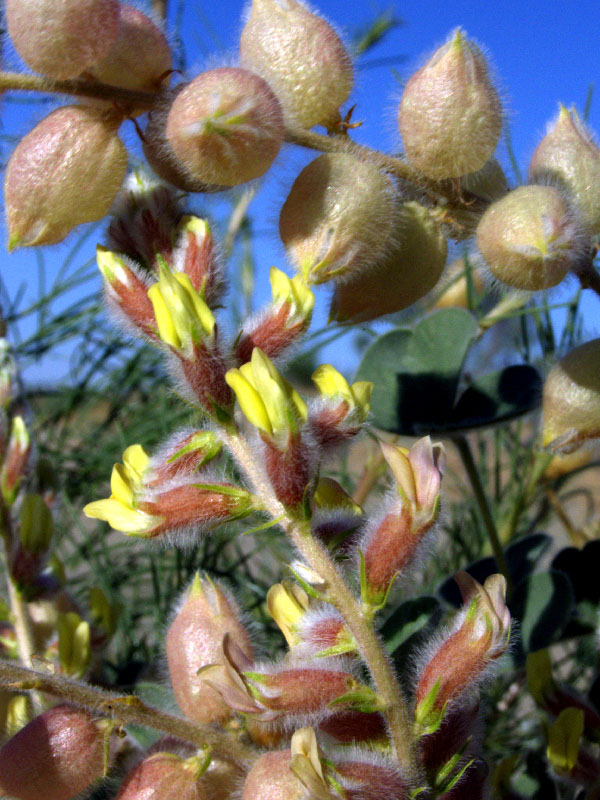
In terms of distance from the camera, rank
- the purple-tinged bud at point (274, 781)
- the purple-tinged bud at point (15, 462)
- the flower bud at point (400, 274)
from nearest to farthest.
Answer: the purple-tinged bud at point (274, 781) < the flower bud at point (400, 274) < the purple-tinged bud at point (15, 462)

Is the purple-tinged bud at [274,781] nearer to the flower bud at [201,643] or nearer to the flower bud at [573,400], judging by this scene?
the flower bud at [201,643]

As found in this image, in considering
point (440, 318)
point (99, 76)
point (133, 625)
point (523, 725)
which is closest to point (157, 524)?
point (99, 76)

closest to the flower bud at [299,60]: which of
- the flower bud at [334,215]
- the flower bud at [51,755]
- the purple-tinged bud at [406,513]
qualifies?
the flower bud at [334,215]

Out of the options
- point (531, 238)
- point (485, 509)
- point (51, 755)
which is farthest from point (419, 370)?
point (51, 755)

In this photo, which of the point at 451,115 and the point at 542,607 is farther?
the point at 542,607

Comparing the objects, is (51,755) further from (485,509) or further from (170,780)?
(485,509)
